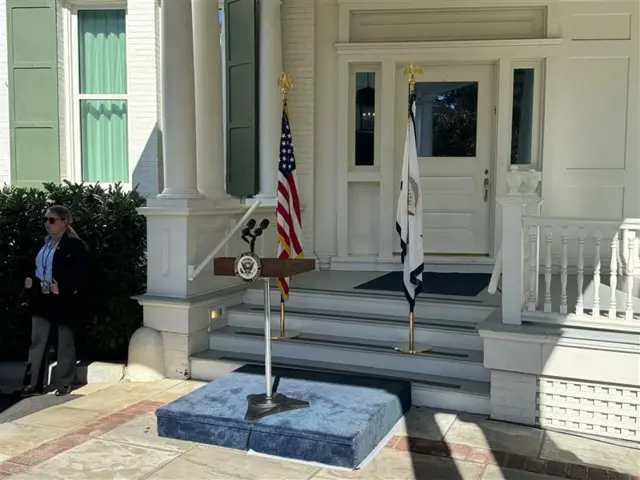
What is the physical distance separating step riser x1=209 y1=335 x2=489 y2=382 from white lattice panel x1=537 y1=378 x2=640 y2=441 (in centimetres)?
46

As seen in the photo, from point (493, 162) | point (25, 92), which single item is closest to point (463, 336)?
point (493, 162)

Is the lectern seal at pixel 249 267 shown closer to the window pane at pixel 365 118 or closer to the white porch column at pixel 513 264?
the white porch column at pixel 513 264

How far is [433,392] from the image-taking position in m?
4.36

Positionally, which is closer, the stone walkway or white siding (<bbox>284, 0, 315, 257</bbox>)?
the stone walkway

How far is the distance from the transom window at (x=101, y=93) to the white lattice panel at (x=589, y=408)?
5.15m

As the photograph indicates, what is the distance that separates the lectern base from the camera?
381 cm

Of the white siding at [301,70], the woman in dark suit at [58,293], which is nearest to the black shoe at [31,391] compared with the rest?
the woman in dark suit at [58,293]

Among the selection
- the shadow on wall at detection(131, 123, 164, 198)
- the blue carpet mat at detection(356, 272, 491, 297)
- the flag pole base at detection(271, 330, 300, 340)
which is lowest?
the flag pole base at detection(271, 330, 300, 340)

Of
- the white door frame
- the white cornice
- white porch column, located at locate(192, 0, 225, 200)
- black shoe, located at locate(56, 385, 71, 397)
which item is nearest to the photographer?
black shoe, located at locate(56, 385, 71, 397)

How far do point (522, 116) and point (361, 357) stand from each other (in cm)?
339

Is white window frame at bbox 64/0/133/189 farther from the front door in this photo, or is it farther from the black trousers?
the front door

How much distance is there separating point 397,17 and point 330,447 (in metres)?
4.83

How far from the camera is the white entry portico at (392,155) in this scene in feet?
17.0

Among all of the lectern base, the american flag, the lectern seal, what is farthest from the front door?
the lectern seal
